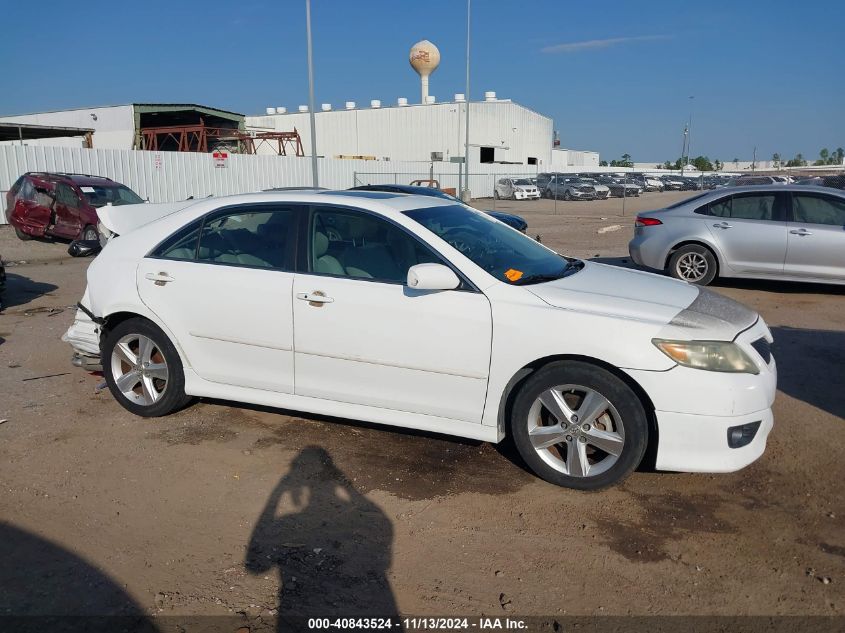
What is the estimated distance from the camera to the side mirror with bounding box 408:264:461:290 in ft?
12.7

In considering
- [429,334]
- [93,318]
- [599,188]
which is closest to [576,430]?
[429,334]

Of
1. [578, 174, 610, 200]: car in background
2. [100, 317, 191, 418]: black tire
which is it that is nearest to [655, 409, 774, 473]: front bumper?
[100, 317, 191, 418]: black tire

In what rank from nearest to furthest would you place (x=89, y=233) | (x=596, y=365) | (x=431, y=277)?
(x=596, y=365)
(x=431, y=277)
(x=89, y=233)

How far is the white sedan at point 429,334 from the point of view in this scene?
3688mm

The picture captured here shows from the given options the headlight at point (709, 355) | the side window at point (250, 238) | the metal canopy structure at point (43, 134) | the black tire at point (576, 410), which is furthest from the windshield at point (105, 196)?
the headlight at point (709, 355)

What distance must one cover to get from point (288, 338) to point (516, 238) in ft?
5.89

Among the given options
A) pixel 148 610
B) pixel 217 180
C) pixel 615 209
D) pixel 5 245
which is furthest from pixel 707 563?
pixel 615 209

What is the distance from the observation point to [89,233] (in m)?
15.7

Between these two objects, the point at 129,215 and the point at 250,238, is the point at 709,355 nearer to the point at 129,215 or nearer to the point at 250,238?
the point at 250,238

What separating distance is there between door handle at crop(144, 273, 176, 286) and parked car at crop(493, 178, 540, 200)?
3833 centimetres

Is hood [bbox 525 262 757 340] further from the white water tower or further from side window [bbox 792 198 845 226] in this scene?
the white water tower

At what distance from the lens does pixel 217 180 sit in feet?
87.9

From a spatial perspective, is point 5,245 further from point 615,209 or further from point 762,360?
point 615,209

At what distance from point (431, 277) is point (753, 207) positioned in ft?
24.7
